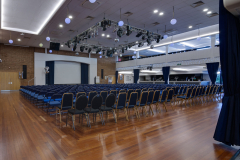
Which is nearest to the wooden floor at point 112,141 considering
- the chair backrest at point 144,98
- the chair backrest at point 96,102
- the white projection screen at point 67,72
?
the chair backrest at point 96,102

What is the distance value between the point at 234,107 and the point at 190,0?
6.72 meters

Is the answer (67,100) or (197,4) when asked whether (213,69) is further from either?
(67,100)

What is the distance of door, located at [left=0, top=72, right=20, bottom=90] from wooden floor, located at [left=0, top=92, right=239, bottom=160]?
15005mm

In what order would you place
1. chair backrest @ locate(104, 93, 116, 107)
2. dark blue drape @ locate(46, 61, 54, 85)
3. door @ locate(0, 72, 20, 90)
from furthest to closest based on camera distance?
dark blue drape @ locate(46, 61, 54, 85), door @ locate(0, 72, 20, 90), chair backrest @ locate(104, 93, 116, 107)

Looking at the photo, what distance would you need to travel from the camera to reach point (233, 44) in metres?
2.69

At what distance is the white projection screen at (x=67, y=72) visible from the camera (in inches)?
781

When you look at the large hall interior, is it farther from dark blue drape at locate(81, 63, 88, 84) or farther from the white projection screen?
dark blue drape at locate(81, 63, 88, 84)

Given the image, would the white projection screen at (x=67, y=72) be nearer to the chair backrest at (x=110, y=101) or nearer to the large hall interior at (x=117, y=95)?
the large hall interior at (x=117, y=95)

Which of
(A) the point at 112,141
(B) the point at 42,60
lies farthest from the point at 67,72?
(A) the point at 112,141

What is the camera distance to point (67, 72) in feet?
67.9

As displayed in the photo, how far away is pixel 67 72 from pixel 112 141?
1943 centimetres

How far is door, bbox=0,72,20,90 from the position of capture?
619 inches

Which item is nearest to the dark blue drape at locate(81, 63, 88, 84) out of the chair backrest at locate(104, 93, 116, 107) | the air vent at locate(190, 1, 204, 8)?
the air vent at locate(190, 1, 204, 8)

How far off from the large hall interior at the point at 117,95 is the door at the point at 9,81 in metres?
0.09
